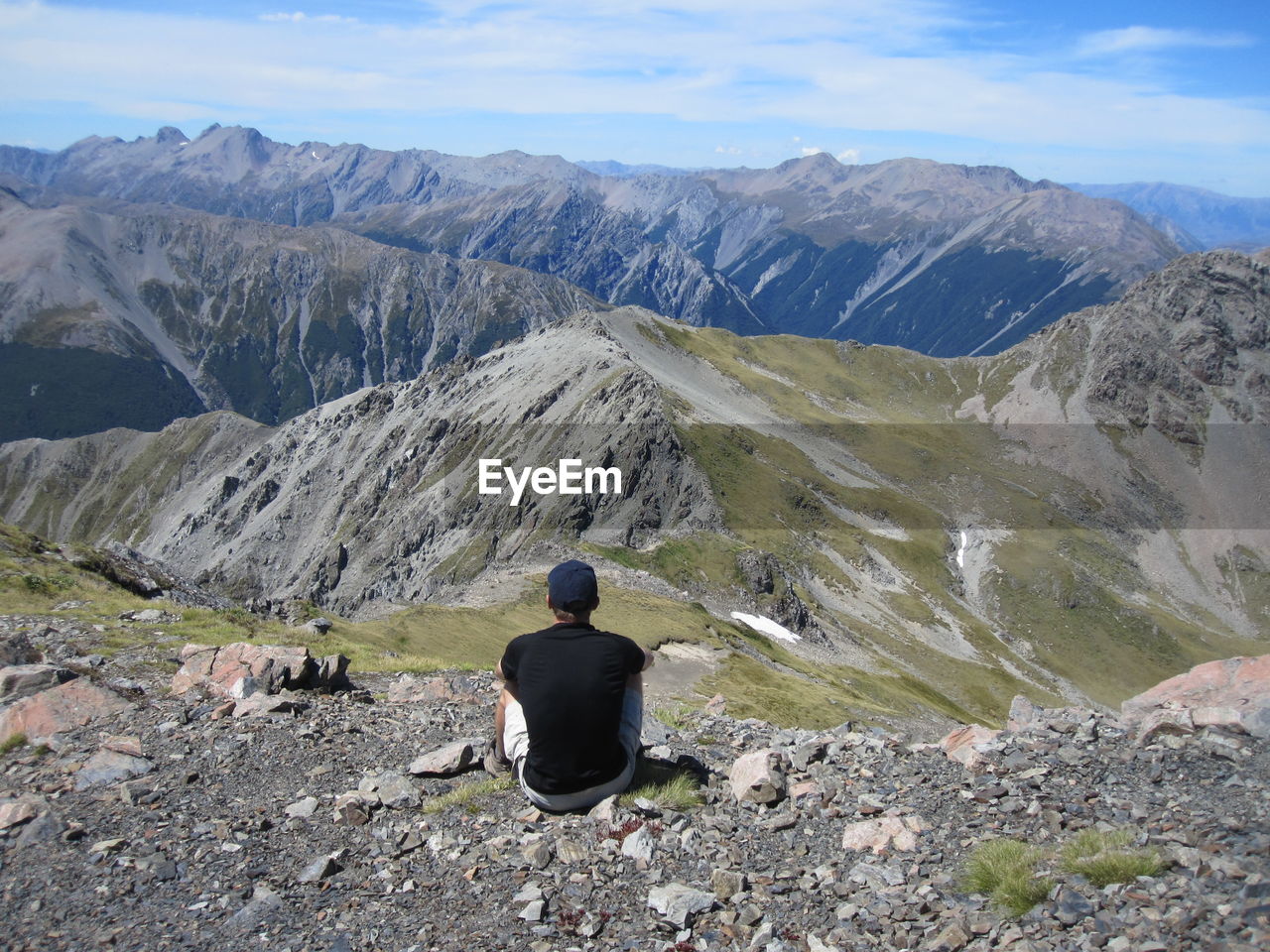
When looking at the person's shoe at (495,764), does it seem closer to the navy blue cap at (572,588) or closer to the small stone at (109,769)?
the navy blue cap at (572,588)

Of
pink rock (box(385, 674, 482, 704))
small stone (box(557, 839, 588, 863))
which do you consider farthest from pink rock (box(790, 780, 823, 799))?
pink rock (box(385, 674, 482, 704))

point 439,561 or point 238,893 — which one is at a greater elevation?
point 238,893

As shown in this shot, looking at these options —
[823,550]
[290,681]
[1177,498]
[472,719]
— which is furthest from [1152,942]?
[1177,498]

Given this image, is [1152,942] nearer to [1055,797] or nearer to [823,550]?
[1055,797]

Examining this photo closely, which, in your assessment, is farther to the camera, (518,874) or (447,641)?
(447,641)

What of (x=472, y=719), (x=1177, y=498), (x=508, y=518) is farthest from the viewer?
(x=1177, y=498)

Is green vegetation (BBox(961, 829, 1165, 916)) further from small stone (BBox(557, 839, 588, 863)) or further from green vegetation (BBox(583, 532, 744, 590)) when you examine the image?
green vegetation (BBox(583, 532, 744, 590))

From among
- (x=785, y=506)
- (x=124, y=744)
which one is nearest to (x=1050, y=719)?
(x=124, y=744)

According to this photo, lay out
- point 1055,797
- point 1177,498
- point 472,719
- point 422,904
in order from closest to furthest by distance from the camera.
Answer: point 422,904, point 1055,797, point 472,719, point 1177,498
